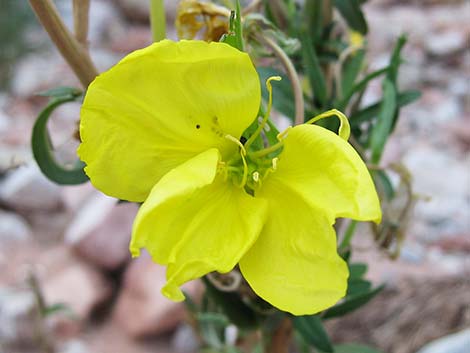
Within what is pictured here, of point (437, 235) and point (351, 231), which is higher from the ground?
point (351, 231)

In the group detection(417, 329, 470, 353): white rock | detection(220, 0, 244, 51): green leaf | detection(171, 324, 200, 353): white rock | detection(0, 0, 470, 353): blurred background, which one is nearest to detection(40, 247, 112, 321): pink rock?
detection(0, 0, 470, 353): blurred background

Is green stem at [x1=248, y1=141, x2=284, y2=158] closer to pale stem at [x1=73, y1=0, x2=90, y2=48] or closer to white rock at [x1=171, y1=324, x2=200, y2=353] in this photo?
pale stem at [x1=73, y1=0, x2=90, y2=48]

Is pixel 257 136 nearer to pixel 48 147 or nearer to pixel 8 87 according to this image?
pixel 48 147

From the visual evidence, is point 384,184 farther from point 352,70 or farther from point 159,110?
point 159,110

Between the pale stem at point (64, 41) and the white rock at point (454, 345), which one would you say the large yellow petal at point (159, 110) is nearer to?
the pale stem at point (64, 41)

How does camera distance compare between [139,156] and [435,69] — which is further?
[435,69]

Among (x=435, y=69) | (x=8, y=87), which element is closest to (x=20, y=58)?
(x=8, y=87)
